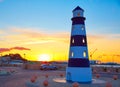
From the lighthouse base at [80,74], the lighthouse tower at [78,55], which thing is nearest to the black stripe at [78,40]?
the lighthouse tower at [78,55]

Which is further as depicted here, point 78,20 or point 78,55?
point 78,20

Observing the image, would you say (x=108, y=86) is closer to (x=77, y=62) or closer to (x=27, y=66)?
(x=77, y=62)

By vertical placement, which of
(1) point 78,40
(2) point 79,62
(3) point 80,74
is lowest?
(3) point 80,74

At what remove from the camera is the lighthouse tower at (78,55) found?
121 feet

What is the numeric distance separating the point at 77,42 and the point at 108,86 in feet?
33.7

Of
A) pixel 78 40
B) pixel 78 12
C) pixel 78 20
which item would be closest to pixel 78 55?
pixel 78 40

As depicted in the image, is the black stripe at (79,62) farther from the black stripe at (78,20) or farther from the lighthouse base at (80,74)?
the black stripe at (78,20)

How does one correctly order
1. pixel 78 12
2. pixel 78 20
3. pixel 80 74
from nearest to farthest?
pixel 80 74 → pixel 78 20 → pixel 78 12

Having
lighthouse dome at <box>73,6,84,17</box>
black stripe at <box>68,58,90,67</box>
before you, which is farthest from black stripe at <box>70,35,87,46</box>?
lighthouse dome at <box>73,6,84,17</box>

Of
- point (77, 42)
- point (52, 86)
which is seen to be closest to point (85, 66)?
point (77, 42)

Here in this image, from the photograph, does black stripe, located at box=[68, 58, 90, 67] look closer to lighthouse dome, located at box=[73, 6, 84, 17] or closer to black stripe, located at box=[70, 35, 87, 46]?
black stripe, located at box=[70, 35, 87, 46]

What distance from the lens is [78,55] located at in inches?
1458

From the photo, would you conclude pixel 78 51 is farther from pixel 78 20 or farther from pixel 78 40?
pixel 78 20

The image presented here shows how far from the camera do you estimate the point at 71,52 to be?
37.9 meters
